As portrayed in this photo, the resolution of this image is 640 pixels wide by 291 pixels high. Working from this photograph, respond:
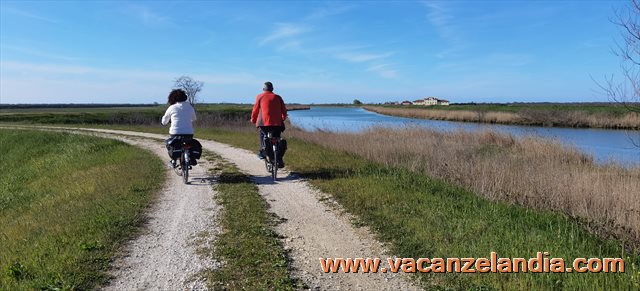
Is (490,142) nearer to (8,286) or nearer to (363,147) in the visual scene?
(363,147)

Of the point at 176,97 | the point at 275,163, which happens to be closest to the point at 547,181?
the point at 275,163

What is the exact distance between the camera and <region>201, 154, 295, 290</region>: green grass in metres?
4.32

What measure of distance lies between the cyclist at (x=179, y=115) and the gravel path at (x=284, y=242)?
124cm

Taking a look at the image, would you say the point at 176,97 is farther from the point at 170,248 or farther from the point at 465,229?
the point at 465,229

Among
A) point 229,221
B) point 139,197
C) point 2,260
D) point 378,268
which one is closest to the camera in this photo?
point 378,268

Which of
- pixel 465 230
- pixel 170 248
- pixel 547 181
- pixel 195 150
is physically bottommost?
pixel 170 248

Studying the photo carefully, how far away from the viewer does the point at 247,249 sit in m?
5.21

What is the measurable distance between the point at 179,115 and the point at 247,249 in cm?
512

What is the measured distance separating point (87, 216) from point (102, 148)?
1164 cm

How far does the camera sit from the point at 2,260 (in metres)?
5.41

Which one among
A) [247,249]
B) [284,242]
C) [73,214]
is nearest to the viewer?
[247,249]

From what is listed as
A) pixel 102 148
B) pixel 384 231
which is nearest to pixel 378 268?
pixel 384 231

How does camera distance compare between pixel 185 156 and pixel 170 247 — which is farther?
pixel 185 156

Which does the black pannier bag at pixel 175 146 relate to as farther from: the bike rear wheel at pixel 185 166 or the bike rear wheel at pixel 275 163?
the bike rear wheel at pixel 275 163
